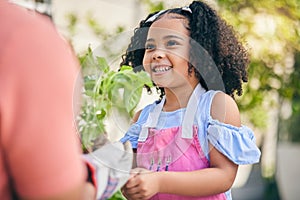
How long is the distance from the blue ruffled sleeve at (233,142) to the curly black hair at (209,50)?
0.36 feet

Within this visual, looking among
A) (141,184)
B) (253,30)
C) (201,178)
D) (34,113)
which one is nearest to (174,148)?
(201,178)

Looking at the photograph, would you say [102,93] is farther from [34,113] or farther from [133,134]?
[34,113]

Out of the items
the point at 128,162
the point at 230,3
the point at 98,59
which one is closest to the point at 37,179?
the point at 128,162

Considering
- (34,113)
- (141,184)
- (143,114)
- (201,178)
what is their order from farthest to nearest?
1. (143,114)
2. (201,178)
3. (141,184)
4. (34,113)

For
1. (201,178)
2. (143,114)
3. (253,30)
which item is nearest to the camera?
(201,178)

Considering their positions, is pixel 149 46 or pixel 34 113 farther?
pixel 149 46

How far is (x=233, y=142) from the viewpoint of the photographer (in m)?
1.83

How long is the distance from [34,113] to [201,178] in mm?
865

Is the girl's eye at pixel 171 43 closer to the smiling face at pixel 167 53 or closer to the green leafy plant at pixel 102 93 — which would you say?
the smiling face at pixel 167 53

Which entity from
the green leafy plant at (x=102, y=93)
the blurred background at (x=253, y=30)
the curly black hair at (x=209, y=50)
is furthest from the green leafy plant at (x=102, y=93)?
the blurred background at (x=253, y=30)

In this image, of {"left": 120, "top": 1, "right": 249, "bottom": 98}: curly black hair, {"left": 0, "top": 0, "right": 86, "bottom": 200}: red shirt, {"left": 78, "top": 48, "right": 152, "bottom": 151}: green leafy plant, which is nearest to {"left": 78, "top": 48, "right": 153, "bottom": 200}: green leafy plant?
{"left": 78, "top": 48, "right": 152, "bottom": 151}: green leafy plant

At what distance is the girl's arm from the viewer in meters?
1.58

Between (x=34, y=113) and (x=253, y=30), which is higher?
(x=34, y=113)

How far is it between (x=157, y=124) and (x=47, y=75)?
36.2 inches
